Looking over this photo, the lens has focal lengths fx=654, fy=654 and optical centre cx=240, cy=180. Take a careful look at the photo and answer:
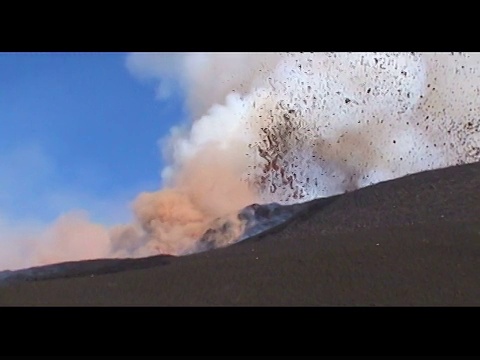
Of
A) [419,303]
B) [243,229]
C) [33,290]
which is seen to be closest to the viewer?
[419,303]

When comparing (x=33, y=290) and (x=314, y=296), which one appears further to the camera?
(x=33, y=290)

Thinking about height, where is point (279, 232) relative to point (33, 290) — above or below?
above

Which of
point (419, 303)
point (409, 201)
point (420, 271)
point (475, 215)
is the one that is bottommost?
point (419, 303)

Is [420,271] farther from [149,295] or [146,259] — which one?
[146,259]

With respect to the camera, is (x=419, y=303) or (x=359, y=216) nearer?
(x=419, y=303)

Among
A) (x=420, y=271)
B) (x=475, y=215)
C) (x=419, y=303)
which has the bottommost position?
(x=419, y=303)

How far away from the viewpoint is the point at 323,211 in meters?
6.69

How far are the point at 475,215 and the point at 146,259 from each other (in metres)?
3.31

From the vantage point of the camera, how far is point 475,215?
5582 mm
